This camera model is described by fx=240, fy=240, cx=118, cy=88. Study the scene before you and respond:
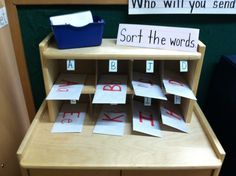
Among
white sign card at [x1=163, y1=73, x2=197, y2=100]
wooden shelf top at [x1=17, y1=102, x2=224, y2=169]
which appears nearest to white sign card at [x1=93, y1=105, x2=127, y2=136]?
wooden shelf top at [x1=17, y1=102, x2=224, y2=169]

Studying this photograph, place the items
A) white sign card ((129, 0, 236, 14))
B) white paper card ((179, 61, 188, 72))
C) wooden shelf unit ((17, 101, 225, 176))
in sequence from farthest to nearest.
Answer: white sign card ((129, 0, 236, 14))
white paper card ((179, 61, 188, 72))
wooden shelf unit ((17, 101, 225, 176))

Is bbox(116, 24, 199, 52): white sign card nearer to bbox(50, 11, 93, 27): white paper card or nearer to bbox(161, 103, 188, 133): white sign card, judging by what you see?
bbox(50, 11, 93, 27): white paper card

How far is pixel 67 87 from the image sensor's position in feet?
3.56

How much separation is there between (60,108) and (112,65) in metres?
0.41

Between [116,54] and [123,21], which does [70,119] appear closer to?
[116,54]

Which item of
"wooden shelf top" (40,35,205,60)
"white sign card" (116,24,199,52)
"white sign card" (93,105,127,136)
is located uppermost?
"white sign card" (116,24,199,52)

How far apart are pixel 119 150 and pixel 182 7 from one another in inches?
29.5

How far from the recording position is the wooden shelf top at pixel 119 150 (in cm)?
94

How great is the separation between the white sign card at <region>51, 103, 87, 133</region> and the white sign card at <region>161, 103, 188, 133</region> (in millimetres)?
398

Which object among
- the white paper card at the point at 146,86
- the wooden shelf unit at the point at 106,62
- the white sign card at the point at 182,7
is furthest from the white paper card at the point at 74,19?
the white paper card at the point at 146,86

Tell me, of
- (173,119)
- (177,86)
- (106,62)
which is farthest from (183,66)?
(106,62)

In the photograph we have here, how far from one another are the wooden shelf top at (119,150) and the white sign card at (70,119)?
29mm

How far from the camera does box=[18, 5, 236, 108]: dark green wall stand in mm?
1209

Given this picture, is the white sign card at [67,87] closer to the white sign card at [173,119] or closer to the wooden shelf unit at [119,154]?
the wooden shelf unit at [119,154]
